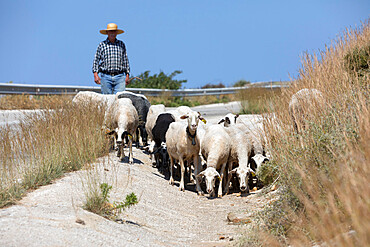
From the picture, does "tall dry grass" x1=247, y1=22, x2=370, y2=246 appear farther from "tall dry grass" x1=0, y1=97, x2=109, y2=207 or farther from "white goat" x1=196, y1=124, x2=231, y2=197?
"tall dry grass" x1=0, y1=97, x2=109, y2=207

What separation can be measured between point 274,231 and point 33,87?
16058 mm

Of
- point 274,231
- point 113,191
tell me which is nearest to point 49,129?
point 113,191

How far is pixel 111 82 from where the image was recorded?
539 inches

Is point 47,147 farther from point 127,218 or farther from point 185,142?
point 185,142

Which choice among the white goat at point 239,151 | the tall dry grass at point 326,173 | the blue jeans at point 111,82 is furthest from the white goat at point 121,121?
the tall dry grass at point 326,173

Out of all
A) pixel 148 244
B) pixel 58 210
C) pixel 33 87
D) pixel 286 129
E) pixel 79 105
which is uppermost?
pixel 33 87

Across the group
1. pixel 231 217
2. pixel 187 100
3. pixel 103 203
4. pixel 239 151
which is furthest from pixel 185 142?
pixel 187 100

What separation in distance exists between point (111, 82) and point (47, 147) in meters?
5.62

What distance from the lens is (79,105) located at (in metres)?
11.7

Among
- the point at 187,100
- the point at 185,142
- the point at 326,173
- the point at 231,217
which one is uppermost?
the point at 187,100

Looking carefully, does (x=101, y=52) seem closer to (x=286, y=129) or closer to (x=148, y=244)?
(x=286, y=129)

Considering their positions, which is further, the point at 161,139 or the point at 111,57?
the point at 111,57

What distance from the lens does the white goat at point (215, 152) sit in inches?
394

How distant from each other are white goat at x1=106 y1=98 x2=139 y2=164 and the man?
1.26 m
